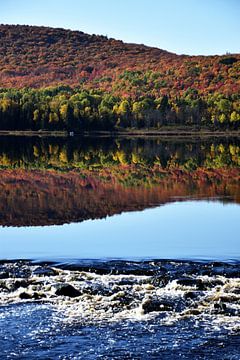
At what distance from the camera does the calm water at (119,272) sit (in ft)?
51.7

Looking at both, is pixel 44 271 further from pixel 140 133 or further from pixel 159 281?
pixel 140 133

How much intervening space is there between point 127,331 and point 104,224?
50.0 ft

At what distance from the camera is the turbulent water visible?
50.1ft

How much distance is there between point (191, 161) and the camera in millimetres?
67875

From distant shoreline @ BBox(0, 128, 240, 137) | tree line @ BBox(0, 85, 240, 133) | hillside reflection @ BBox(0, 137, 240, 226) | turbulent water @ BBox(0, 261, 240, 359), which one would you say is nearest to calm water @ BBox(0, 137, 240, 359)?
turbulent water @ BBox(0, 261, 240, 359)

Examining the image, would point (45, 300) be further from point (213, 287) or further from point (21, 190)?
point (21, 190)

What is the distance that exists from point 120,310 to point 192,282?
350 centimetres

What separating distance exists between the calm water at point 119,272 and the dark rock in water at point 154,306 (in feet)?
0.11

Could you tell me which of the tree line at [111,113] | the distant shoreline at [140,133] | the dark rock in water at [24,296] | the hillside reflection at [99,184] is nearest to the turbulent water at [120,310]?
the dark rock in water at [24,296]

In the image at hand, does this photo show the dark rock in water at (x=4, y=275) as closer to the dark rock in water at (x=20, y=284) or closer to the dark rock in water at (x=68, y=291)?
the dark rock in water at (x=20, y=284)

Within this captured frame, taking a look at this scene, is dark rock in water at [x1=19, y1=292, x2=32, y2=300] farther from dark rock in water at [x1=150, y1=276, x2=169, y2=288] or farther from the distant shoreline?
the distant shoreline

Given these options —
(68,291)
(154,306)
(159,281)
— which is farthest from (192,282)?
(68,291)

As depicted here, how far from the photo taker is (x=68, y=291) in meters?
19.6

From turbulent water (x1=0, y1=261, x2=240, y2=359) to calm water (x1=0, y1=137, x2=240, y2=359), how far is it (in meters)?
A: 0.03
